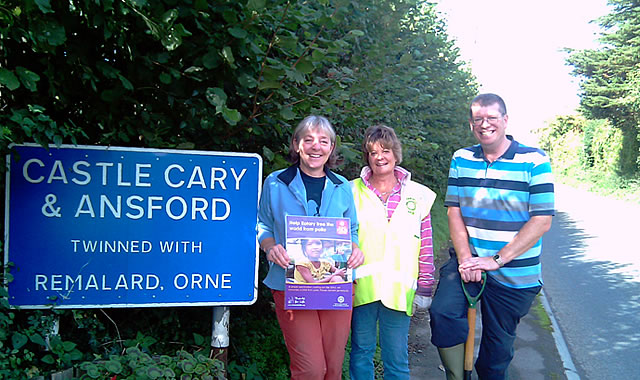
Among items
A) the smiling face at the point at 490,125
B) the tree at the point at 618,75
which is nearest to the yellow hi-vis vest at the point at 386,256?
the smiling face at the point at 490,125

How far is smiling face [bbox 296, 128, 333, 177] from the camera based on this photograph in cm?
271

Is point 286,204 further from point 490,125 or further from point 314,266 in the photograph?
point 490,125

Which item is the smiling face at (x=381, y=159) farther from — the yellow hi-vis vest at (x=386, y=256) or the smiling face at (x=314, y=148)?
the smiling face at (x=314, y=148)

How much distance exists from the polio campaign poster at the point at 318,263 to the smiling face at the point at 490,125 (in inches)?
39.9

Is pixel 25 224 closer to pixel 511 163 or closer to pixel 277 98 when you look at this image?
pixel 277 98

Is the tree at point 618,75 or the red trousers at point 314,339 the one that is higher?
the tree at point 618,75

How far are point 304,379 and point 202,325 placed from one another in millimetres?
901

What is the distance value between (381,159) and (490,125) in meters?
Answer: 0.65

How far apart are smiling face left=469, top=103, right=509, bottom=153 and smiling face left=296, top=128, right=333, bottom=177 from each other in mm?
909

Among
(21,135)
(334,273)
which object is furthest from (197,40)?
(334,273)

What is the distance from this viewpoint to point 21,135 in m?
2.38

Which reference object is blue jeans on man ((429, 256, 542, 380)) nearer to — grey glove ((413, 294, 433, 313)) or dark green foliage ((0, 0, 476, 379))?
grey glove ((413, 294, 433, 313))

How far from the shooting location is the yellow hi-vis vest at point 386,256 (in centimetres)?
296

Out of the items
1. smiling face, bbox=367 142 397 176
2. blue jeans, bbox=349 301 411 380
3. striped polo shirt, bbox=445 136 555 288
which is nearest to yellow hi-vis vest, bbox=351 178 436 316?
blue jeans, bbox=349 301 411 380
